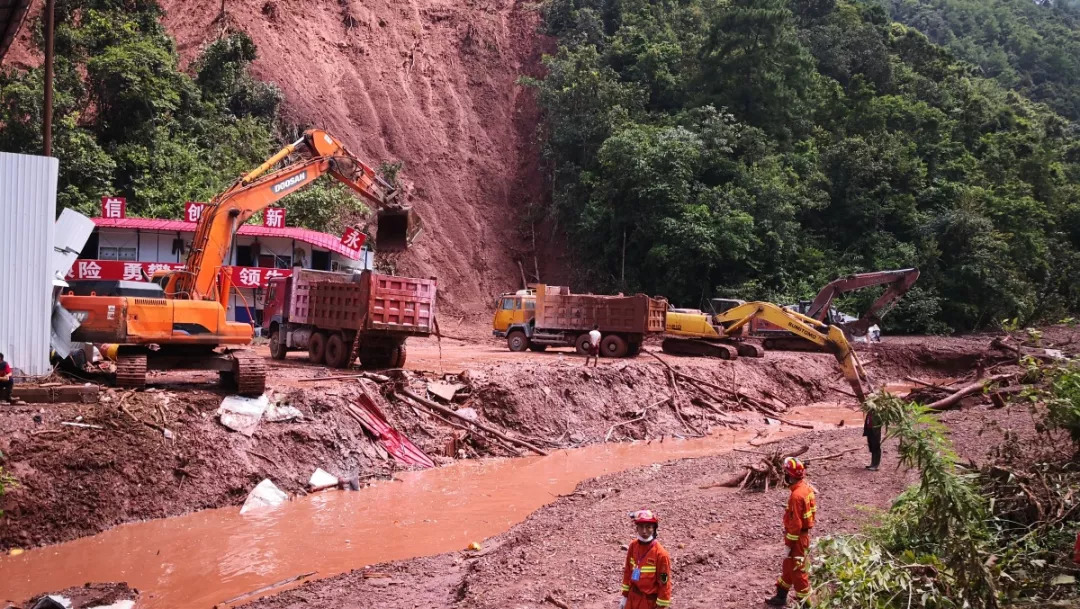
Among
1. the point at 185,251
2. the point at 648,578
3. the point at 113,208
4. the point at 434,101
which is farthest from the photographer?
the point at 434,101

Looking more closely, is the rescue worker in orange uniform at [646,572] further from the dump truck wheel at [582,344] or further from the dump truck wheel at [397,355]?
the dump truck wheel at [582,344]

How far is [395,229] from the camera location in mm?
18031

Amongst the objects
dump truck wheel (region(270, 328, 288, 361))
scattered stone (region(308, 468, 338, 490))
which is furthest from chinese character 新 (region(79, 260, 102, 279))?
scattered stone (region(308, 468, 338, 490))

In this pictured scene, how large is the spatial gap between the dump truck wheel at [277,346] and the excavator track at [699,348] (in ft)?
42.1

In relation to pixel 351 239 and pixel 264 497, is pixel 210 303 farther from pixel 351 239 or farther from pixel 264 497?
pixel 351 239

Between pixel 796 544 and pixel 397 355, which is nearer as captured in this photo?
pixel 796 544

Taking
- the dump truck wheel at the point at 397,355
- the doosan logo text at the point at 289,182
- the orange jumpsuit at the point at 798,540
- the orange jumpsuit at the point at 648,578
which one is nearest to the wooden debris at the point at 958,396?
the orange jumpsuit at the point at 798,540

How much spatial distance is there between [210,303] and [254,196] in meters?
3.29

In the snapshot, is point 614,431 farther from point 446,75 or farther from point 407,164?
point 446,75

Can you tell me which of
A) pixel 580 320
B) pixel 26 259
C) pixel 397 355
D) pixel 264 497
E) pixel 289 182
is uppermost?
pixel 289 182

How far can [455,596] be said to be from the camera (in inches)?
344

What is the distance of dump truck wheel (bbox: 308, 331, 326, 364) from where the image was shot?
19875 mm

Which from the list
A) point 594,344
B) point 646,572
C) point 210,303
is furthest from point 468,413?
point 646,572

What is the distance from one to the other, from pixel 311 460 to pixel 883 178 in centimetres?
3650
